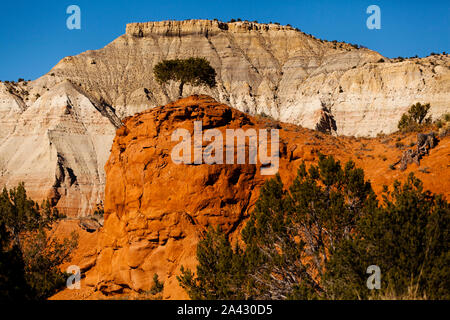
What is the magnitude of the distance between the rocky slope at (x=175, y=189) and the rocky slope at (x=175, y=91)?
34.9 meters

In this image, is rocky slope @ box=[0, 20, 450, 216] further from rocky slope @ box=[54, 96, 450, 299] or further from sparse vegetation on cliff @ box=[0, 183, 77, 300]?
rocky slope @ box=[54, 96, 450, 299]

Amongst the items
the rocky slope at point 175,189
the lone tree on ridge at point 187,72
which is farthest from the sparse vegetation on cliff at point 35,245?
the lone tree on ridge at point 187,72

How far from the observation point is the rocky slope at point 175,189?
21.6 m

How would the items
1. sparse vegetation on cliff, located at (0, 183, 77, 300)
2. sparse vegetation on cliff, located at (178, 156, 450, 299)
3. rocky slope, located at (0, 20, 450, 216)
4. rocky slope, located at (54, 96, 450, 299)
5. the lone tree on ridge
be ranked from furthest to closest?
rocky slope, located at (0, 20, 450, 216)
the lone tree on ridge
sparse vegetation on cliff, located at (0, 183, 77, 300)
rocky slope, located at (54, 96, 450, 299)
sparse vegetation on cliff, located at (178, 156, 450, 299)

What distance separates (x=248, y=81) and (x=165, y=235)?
61.6 m

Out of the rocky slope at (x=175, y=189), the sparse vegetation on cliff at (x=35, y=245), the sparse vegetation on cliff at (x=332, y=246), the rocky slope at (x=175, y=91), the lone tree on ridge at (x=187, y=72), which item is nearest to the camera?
the sparse vegetation on cliff at (x=332, y=246)

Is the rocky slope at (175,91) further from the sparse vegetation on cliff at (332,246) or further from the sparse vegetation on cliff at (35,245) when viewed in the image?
the sparse vegetation on cliff at (332,246)

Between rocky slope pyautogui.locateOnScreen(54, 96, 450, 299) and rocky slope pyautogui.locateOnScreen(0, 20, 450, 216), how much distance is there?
34.9 meters

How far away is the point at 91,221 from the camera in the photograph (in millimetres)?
40375

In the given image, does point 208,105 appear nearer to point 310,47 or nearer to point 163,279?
point 163,279

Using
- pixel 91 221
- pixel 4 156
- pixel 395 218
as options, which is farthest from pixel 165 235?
pixel 4 156

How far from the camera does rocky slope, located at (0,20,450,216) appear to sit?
6081cm

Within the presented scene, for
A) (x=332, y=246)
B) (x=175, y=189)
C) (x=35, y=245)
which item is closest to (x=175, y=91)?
(x=35, y=245)

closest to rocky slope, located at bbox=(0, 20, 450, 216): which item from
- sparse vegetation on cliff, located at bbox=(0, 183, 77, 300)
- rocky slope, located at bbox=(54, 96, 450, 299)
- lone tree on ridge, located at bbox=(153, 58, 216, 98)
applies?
lone tree on ridge, located at bbox=(153, 58, 216, 98)
